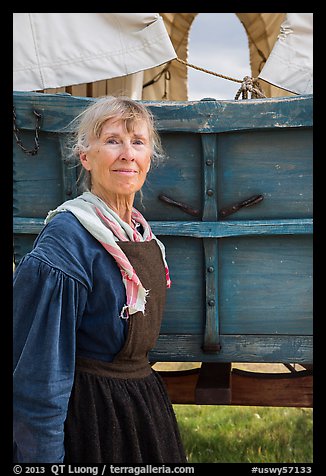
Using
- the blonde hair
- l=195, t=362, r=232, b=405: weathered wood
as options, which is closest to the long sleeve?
the blonde hair

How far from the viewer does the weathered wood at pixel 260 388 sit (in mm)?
2910

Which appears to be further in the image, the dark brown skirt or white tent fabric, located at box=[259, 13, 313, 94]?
white tent fabric, located at box=[259, 13, 313, 94]

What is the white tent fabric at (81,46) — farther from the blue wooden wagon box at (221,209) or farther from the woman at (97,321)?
the woman at (97,321)

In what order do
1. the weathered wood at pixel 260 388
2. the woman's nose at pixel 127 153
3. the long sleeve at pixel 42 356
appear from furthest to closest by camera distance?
1. the weathered wood at pixel 260 388
2. the woman's nose at pixel 127 153
3. the long sleeve at pixel 42 356

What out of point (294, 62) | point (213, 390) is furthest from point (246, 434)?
point (294, 62)

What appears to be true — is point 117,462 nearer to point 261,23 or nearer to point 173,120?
point 173,120

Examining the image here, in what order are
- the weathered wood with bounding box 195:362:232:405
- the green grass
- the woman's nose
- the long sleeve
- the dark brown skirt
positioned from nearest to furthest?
1. the long sleeve
2. the dark brown skirt
3. the woman's nose
4. the weathered wood with bounding box 195:362:232:405
5. the green grass

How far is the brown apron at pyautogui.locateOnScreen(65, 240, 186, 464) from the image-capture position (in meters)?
1.97

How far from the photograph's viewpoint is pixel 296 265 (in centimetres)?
258

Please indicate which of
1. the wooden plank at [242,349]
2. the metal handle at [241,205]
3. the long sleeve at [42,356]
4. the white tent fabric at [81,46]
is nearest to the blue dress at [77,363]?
the long sleeve at [42,356]

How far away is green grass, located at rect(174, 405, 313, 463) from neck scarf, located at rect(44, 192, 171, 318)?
216cm

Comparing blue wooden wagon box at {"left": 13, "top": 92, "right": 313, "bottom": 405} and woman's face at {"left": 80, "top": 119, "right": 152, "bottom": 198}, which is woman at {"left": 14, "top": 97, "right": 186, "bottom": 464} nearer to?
woman's face at {"left": 80, "top": 119, "right": 152, "bottom": 198}

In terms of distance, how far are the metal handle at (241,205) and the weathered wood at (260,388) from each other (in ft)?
2.59

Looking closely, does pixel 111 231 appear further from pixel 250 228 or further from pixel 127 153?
pixel 250 228
